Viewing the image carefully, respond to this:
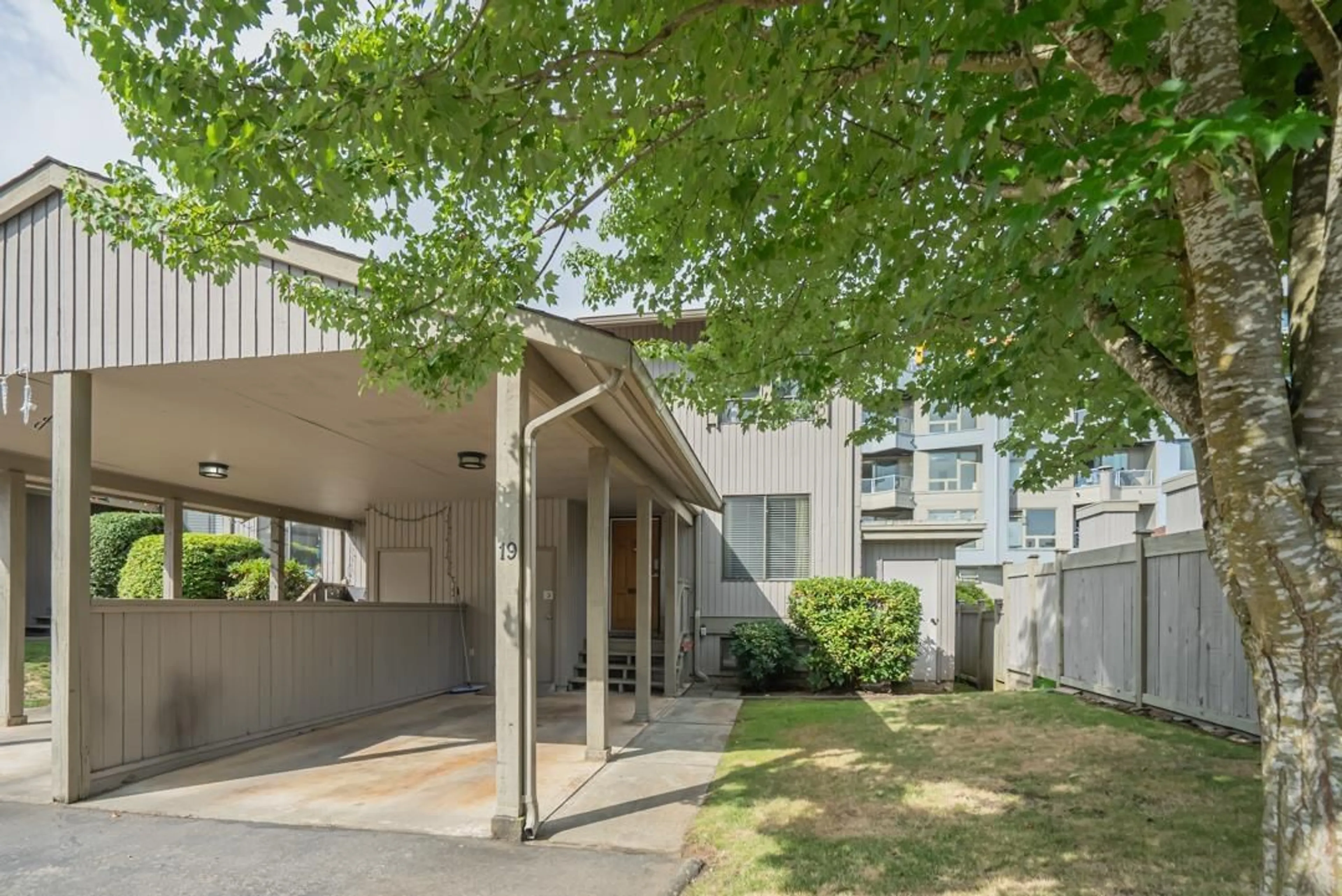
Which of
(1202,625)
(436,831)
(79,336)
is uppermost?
(79,336)

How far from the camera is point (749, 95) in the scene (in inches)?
136

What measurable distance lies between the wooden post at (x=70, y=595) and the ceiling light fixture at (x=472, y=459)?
2930mm

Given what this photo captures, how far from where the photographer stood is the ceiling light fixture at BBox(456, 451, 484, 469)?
7.45m

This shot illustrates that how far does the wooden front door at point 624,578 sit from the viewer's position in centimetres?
1246

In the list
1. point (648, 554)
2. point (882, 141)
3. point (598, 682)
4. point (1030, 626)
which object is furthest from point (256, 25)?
point (1030, 626)

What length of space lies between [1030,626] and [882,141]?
8402 mm

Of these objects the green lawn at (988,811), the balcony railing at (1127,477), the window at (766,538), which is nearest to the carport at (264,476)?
the green lawn at (988,811)

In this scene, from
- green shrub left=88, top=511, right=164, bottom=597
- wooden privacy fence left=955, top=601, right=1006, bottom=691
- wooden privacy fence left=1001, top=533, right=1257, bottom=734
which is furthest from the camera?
green shrub left=88, top=511, right=164, bottom=597

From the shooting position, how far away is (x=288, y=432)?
706cm

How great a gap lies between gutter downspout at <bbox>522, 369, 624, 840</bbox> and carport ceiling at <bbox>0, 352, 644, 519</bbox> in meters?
0.85

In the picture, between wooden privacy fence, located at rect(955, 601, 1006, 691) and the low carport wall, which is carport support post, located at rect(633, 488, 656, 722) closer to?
the low carport wall

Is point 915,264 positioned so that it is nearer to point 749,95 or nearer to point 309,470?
point 749,95

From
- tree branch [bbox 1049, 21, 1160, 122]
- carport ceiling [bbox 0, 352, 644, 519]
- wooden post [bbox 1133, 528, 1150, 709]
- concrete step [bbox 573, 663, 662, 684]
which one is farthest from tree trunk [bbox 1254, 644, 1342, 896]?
concrete step [bbox 573, 663, 662, 684]

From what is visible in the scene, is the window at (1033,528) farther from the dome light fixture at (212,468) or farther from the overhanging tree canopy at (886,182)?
the dome light fixture at (212,468)
